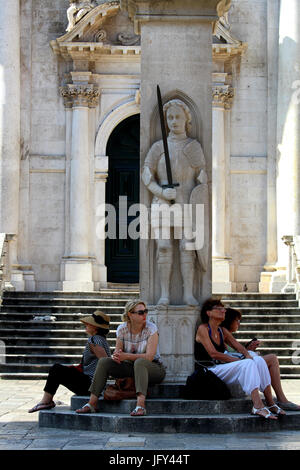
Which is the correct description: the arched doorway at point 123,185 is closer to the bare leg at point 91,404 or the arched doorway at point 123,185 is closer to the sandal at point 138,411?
the bare leg at point 91,404

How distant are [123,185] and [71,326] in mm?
4522

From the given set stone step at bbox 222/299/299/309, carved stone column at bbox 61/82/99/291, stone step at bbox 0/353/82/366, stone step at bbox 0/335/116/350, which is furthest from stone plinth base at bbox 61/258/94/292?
stone step at bbox 0/353/82/366

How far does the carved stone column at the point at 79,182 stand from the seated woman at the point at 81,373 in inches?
365

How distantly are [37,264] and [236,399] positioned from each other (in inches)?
423

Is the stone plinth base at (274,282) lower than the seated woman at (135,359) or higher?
higher

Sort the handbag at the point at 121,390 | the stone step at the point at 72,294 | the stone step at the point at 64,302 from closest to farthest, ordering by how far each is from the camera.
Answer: the handbag at the point at 121,390, the stone step at the point at 64,302, the stone step at the point at 72,294

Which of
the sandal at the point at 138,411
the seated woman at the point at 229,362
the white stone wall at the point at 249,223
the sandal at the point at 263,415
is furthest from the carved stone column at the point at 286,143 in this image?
the sandal at the point at 138,411

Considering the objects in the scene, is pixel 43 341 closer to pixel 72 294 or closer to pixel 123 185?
pixel 72 294

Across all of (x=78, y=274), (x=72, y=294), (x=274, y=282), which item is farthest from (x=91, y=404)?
(x=274, y=282)

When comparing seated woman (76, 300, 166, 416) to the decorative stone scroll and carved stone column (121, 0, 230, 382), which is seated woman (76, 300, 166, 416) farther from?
the decorative stone scroll

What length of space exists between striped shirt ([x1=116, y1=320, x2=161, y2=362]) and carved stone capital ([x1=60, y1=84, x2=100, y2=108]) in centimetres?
1072

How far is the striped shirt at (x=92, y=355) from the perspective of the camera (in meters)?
10.8

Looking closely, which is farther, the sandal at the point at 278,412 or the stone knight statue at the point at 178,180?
the stone knight statue at the point at 178,180

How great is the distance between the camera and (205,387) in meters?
10.1
